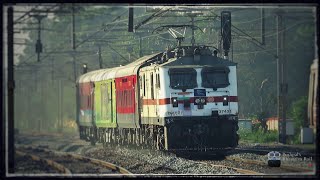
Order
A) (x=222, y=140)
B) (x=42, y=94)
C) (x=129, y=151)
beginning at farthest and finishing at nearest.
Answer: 1. (x=42, y=94)
2. (x=129, y=151)
3. (x=222, y=140)

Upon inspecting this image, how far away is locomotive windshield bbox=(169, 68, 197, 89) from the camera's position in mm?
25812

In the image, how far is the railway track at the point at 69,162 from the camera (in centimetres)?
2427

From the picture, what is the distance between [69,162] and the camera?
2767cm

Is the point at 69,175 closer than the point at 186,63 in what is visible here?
Yes

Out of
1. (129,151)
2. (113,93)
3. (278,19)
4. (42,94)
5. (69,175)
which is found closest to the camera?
(69,175)

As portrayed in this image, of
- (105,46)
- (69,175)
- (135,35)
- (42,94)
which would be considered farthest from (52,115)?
(69,175)

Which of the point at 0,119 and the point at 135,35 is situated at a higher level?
the point at 135,35

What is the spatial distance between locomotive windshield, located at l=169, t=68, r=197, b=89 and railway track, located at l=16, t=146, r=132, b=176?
131 inches

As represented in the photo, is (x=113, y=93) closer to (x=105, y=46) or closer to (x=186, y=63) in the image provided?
(x=105, y=46)

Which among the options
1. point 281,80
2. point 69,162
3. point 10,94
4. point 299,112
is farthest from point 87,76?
point 10,94

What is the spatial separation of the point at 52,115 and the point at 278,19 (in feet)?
74.2

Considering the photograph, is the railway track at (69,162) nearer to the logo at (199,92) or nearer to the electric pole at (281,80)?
the logo at (199,92)

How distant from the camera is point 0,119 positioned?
26344 millimetres

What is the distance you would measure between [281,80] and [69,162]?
7.93 m
